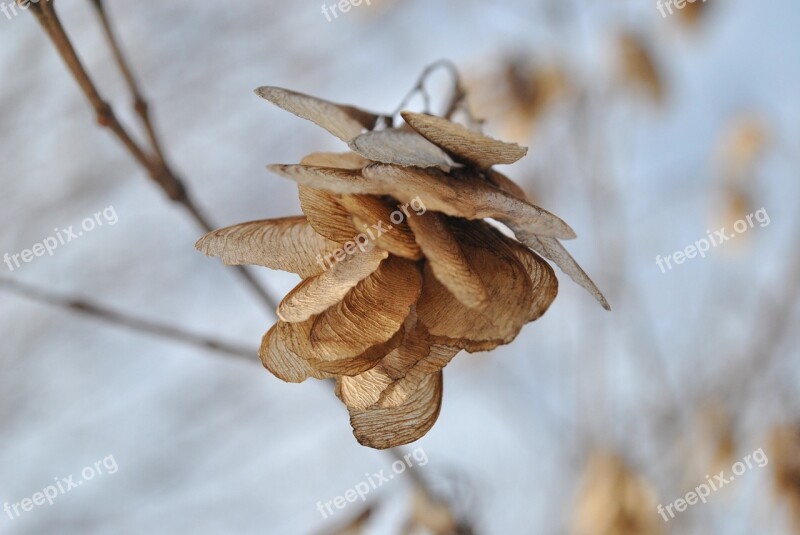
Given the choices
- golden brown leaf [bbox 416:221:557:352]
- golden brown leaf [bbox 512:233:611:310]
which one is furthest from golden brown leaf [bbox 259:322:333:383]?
golden brown leaf [bbox 512:233:611:310]

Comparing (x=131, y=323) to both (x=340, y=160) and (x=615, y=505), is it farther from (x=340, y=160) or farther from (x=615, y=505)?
(x=615, y=505)

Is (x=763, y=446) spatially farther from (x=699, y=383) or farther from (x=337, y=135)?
(x=337, y=135)

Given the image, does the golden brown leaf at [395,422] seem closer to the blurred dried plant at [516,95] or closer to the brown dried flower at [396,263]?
the brown dried flower at [396,263]

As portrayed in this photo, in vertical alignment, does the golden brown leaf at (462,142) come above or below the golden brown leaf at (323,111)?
below

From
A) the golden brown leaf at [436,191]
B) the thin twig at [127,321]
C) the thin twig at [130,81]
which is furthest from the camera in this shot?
the thin twig at [127,321]

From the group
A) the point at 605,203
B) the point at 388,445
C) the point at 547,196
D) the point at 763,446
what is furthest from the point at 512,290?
the point at 547,196

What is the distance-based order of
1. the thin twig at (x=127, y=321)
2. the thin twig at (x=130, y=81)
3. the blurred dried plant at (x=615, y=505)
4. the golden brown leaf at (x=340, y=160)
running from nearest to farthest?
the golden brown leaf at (x=340, y=160), the thin twig at (x=130, y=81), the thin twig at (x=127, y=321), the blurred dried plant at (x=615, y=505)

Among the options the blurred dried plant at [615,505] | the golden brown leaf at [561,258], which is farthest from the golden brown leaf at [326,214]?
the blurred dried plant at [615,505]
